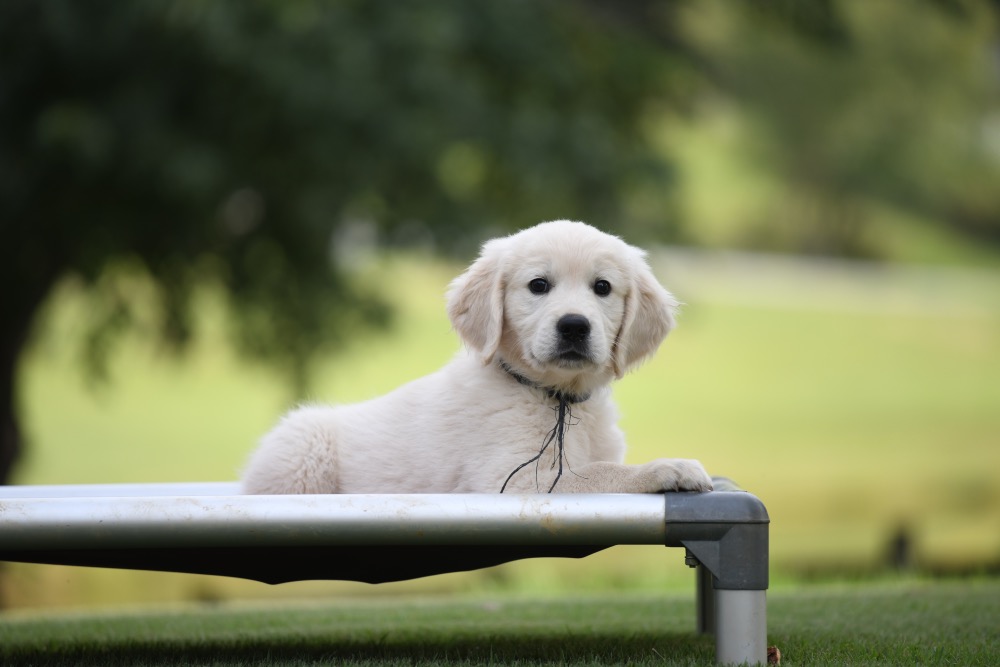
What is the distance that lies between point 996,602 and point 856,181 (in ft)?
81.7

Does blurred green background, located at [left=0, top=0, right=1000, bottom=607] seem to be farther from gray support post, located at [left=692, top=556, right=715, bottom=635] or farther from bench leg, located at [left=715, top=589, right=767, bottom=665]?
bench leg, located at [left=715, top=589, right=767, bottom=665]

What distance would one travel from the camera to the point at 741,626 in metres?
3.76

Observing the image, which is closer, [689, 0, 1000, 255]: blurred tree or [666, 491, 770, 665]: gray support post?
[666, 491, 770, 665]: gray support post

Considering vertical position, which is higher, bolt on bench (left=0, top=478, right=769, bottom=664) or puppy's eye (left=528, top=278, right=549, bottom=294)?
puppy's eye (left=528, top=278, right=549, bottom=294)

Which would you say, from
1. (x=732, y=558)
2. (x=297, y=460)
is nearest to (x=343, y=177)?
(x=297, y=460)

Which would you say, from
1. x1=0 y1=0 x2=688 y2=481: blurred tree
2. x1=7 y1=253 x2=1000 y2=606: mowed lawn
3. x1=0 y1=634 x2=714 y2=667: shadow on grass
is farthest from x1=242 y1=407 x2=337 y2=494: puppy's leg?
x1=7 y1=253 x2=1000 y2=606: mowed lawn

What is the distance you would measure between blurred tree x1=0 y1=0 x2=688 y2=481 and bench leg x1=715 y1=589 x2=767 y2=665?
20.3 feet

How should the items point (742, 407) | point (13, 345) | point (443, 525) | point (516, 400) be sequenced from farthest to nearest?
point (742, 407)
point (13, 345)
point (516, 400)
point (443, 525)

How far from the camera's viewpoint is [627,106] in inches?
517

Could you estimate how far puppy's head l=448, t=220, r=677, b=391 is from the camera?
164 inches

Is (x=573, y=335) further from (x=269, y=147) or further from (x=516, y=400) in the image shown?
(x=269, y=147)

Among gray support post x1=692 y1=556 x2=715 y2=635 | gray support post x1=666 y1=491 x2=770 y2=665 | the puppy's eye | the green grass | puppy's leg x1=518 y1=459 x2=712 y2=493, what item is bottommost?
the green grass

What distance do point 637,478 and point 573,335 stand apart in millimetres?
538

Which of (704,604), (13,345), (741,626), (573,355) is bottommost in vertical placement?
(704,604)
